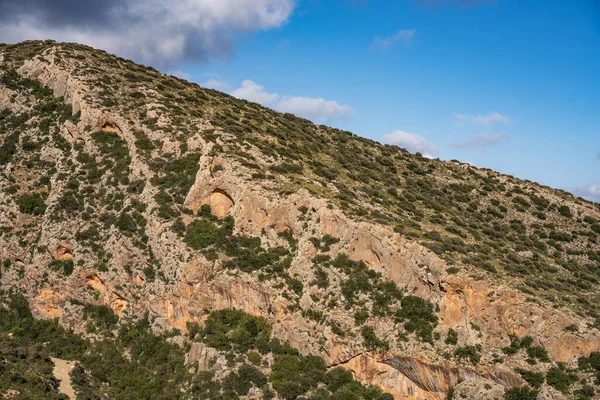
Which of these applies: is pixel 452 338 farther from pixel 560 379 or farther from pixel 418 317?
pixel 560 379

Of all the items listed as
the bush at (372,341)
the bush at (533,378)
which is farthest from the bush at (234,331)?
the bush at (533,378)

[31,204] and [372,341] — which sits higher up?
[31,204]

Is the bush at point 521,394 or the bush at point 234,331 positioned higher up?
the bush at point 521,394

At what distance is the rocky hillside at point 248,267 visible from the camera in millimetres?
37188

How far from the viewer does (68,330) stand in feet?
153

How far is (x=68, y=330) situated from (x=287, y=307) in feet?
73.4

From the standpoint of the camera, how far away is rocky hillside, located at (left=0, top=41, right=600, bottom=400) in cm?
3719

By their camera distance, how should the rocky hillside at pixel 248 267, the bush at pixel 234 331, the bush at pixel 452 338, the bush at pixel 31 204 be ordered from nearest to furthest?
1. the rocky hillside at pixel 248 267
2. the bush at pixel 452 338
3. the bush at pixel 234 331
4. the bush at pixel 31 204

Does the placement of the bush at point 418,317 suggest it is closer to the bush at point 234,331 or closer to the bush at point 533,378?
the bush at point 533,378

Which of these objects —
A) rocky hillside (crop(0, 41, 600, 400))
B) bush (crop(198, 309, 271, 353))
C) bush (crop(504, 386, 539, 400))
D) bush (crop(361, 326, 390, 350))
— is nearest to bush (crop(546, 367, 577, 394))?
rocky hillside (crop(0, 41, 600, 400))

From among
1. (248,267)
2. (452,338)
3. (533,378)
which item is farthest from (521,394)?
(248,267)

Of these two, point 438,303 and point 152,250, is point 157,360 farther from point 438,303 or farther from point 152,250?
point 438,303

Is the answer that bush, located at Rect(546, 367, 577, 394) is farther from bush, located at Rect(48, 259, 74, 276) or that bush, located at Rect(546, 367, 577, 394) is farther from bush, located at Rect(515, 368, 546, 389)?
bush, located at Rect(48, 259, 74, 276)

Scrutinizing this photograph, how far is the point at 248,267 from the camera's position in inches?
1754
